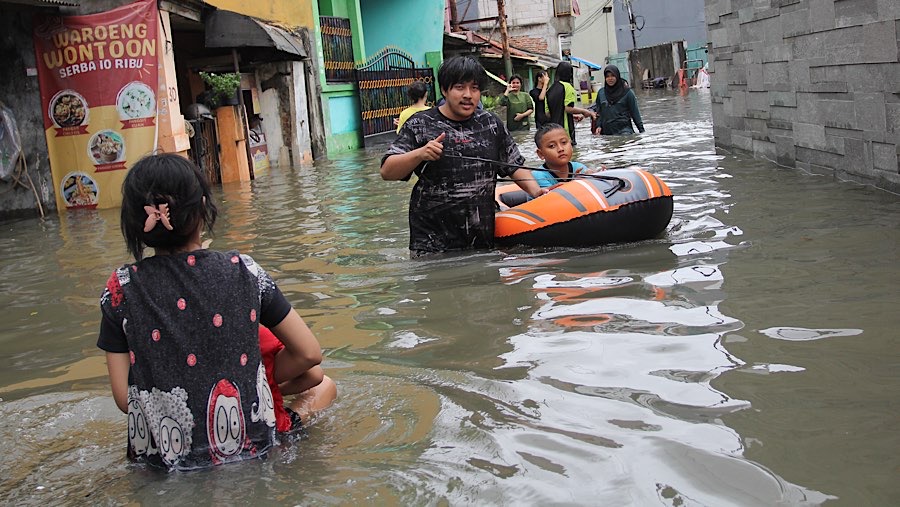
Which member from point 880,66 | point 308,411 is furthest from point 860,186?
point 308,411

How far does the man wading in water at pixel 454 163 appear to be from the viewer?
6500mm

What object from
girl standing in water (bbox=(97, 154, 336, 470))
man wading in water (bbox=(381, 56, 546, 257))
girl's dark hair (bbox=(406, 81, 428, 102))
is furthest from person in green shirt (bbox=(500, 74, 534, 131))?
girl standing in water (bbox=(97, 154, 336, 470))

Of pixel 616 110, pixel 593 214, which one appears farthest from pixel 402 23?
pixel 593 214

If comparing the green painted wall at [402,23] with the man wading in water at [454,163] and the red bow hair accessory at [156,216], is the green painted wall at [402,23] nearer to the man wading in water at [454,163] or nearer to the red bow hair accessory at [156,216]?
the man wading in water at [454,163]

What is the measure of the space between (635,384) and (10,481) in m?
2.36

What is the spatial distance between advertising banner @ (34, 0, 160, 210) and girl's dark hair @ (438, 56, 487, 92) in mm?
8263

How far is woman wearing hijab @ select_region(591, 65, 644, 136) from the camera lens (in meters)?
16.0

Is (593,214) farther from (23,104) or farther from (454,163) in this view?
(23,104)

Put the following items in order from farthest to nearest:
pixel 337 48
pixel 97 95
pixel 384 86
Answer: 1. pixel 384 86
2. pixel 337 48
3. pixel 97 95

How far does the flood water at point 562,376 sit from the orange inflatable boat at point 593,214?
0.13 m

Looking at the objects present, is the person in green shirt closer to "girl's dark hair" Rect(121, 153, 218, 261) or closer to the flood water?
the flood water

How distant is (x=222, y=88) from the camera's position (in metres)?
16.9

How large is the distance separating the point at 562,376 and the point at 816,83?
6.71 meters

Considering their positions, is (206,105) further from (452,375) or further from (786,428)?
(786,428)
